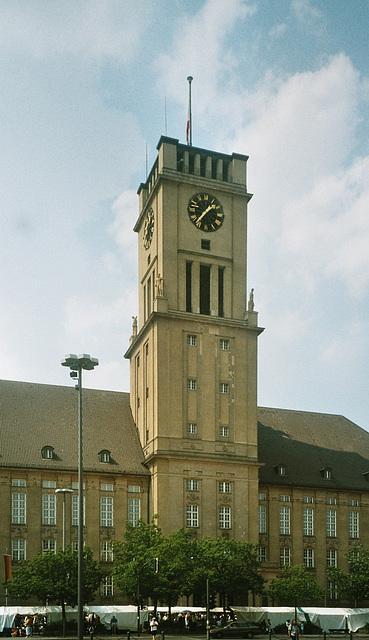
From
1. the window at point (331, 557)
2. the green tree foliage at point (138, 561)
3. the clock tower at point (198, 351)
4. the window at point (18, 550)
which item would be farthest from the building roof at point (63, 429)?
the window at point (331, 557)

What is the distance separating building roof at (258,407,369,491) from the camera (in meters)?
74.8

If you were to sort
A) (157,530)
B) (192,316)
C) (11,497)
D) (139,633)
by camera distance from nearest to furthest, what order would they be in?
(139,633) → (157,530) → (11,497) → (192,316)

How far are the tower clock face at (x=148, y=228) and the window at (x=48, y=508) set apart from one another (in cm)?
2443

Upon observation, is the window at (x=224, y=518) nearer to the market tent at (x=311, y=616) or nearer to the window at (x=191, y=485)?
the window at (x=191, y=485)

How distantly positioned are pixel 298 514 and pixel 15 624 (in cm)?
2927

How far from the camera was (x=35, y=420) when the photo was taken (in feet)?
233

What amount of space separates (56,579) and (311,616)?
56.6ft

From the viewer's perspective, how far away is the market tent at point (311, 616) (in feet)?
185

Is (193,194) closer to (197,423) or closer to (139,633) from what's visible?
(197,423)

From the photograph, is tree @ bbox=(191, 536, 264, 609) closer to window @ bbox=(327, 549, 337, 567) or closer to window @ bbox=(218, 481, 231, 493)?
window @ bbox=(218, 481, 231, 493)

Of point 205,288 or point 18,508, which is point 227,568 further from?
point 205,288

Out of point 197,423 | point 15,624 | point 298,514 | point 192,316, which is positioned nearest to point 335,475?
point 298,514

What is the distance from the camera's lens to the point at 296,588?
63.2 metres

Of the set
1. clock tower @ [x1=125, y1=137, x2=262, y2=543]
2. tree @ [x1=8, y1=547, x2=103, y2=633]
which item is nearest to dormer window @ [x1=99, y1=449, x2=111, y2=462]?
clock tower @ [x1=125, y1=137, x2=262, y2=543]
